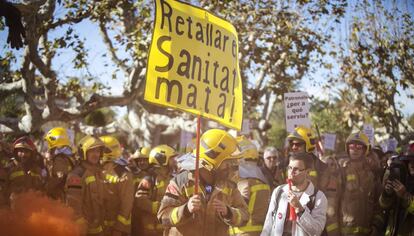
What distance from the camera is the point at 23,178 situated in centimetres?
731

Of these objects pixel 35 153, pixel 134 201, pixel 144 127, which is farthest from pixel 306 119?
pixel 144 127

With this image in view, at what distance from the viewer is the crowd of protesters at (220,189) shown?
5004 mm

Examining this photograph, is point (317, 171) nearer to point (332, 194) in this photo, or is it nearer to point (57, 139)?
point (332, 194)

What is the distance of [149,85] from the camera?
459 cm

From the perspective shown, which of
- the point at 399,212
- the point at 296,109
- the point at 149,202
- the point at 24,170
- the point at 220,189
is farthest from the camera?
the point at 296,109

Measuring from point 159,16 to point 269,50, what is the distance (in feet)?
45.6

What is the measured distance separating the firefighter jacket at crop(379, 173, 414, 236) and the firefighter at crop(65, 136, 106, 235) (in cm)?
383

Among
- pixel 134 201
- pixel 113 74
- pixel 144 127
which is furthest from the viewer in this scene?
pixel 144 127

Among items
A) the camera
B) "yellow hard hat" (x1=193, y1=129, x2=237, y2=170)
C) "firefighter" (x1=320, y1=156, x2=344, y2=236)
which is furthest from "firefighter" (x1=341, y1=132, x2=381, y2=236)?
"yellow hard hat" (x1=193, y1=129, x2=237, y2=170)

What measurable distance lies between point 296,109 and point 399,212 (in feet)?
14.3

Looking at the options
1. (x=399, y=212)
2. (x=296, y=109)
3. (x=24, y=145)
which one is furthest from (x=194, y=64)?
(x=296, y=109)

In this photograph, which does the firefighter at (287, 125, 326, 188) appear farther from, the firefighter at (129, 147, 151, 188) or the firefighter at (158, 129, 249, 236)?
the firefighter at (158, 129, 249, 236)

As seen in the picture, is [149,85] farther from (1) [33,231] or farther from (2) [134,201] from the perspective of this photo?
(2) [134,201]

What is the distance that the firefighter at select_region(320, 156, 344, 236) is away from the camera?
753 centimetres
